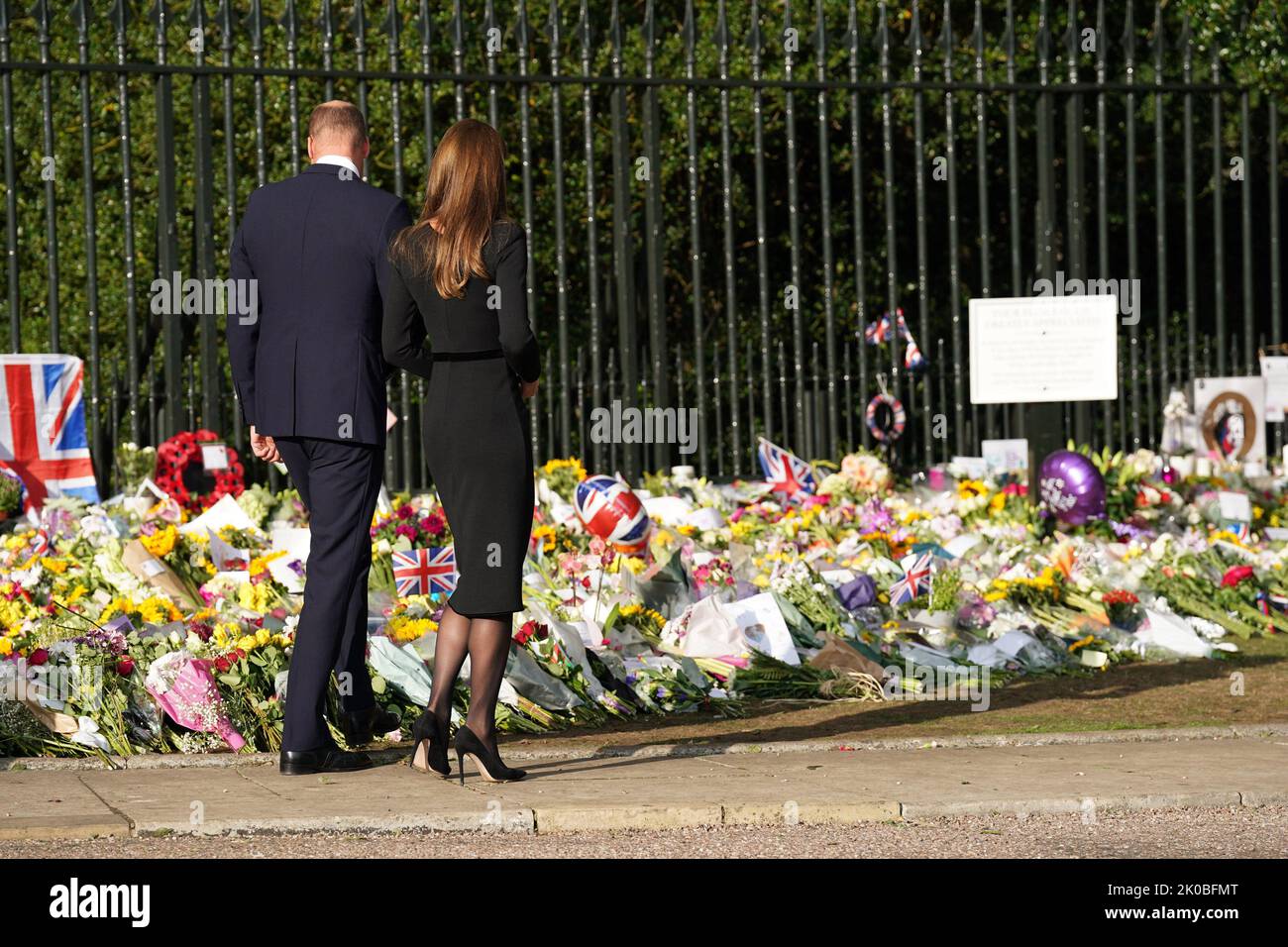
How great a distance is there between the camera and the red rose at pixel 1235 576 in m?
8.62

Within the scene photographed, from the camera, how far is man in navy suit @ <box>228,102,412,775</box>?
16.5 ft

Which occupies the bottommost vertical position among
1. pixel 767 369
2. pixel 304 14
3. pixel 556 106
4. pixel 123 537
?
pixel 123 537

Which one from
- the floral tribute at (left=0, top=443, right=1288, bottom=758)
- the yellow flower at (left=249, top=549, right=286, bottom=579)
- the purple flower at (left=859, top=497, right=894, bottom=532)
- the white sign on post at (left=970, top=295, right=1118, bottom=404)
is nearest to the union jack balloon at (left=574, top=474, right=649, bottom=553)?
the floral tribute at (left=0, top=443, right=1288, bottom=758)

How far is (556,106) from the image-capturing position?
9.93 meters

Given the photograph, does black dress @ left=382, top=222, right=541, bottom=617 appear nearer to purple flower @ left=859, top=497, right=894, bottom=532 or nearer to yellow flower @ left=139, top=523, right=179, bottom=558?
yellow flower @ left=139, top=523, right=179, bottom=558

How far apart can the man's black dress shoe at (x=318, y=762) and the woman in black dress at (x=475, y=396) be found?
27 centimetres

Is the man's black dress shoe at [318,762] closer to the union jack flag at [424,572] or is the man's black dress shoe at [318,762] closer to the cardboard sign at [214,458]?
the union jack flag at [424,572]

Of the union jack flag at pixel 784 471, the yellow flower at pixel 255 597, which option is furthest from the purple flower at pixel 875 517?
the yellow flower at pixel 255 597

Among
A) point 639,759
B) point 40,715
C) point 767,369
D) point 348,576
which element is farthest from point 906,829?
point 767,369

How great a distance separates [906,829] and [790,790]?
1.39 feet

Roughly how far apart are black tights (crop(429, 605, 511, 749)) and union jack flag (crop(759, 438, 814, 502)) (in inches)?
196

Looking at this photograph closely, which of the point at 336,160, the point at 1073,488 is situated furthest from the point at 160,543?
the point at 1073,488

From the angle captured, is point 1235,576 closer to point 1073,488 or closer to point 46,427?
point 1073,488

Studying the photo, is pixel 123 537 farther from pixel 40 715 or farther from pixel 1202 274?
pixel 1202 274
